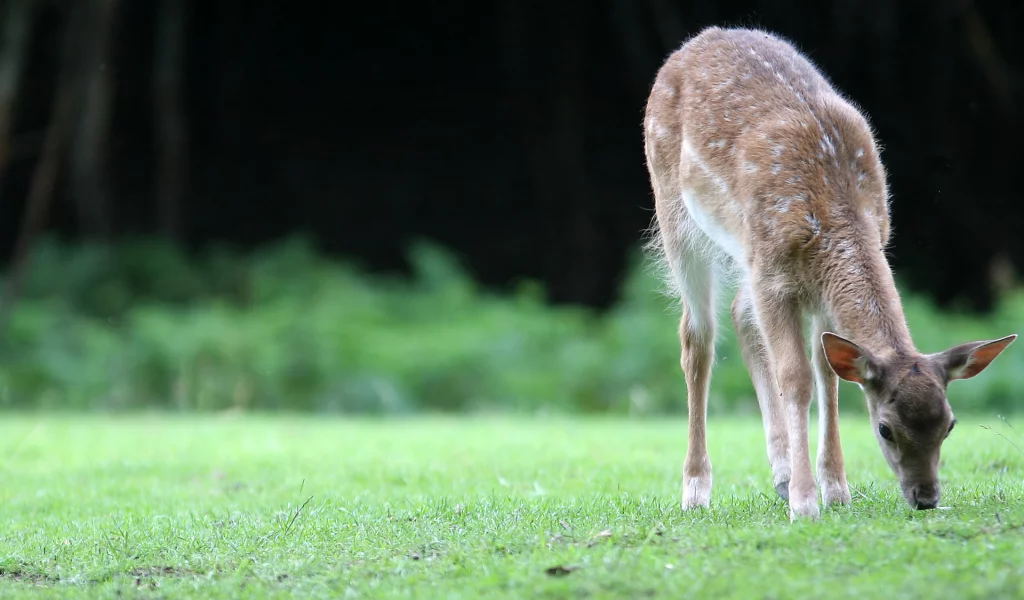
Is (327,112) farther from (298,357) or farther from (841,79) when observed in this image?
(841,79)

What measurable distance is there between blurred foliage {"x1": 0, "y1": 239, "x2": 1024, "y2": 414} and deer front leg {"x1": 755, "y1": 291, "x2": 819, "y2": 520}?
7.53m

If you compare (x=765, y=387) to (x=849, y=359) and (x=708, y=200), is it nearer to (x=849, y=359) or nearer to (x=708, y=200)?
(x=708, y=200)

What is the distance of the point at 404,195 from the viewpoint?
63.8 feet

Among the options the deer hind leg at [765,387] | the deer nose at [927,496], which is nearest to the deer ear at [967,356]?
the deer nose at [927,496]

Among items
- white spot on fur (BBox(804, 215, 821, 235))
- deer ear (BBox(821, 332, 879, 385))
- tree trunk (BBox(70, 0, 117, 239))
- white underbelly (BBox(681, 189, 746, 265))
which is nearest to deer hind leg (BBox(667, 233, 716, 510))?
white underbelly (BBox(681, 189, 746, 265))

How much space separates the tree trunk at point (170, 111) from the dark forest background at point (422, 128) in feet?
0.13

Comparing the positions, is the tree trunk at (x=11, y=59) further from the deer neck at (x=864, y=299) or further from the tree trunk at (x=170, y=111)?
the deer neck at (x=864, y=299)

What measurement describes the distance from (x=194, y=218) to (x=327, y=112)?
2.71 metres

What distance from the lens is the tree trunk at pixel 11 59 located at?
641 inches

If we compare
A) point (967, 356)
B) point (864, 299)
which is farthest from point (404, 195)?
point (967, 356)

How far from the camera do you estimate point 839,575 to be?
4.20 metres

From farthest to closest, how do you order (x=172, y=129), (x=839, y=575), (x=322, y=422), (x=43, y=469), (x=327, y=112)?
(x=327, y=112)
(x=172, y=129)
(x=322, y=422)
(x=43, y=469)
(x=839, y=575)

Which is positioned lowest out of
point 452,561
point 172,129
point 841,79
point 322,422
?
point 322,422

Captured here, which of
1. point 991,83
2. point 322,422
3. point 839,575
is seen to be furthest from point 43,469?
point 991,83
